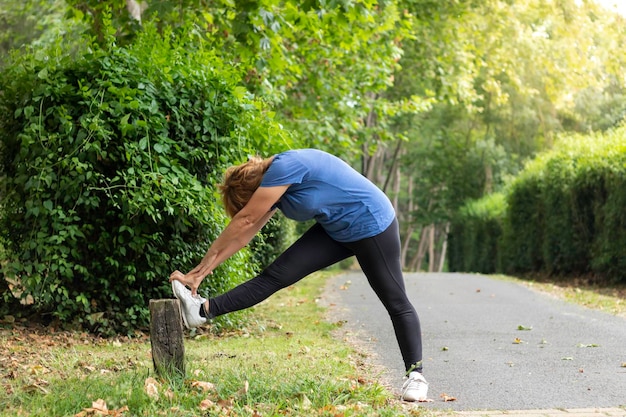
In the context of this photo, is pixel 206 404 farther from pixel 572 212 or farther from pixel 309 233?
pixel 572 212

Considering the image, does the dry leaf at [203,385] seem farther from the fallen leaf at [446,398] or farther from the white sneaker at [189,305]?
the fallen leaf at [446,398]

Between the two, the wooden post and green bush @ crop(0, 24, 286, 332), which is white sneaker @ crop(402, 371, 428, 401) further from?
green bush @ crop(0, 24, 286, 332)

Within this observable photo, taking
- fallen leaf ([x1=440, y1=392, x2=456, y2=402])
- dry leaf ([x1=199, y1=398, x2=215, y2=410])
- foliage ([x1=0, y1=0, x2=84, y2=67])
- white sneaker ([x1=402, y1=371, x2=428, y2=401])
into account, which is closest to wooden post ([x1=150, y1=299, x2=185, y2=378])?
dry leaf ([x1=199, y1=398, x2=215, y2=410])

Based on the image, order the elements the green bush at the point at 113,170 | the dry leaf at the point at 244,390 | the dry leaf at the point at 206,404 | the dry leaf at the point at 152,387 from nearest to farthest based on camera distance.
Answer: the dry leaf at the point at 206,404 → the dry leaf at the point at 152,387 → the dry leaf at the point at 244,390 → the green bush at the point at 113,170

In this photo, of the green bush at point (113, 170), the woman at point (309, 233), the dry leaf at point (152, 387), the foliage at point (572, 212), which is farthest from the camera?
the foliage at point (572, 212)

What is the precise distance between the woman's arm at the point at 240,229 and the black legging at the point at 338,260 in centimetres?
21

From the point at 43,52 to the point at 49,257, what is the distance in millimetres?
2102

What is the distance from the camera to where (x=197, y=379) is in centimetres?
529

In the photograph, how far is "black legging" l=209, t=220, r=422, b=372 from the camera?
512 centimetres

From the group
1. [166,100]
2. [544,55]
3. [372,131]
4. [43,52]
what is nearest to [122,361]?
[166,100]

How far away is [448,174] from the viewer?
3925cm

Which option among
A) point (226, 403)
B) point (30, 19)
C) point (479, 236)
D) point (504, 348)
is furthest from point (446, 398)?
point (479, 236)

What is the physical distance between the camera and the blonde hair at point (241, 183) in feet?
16.7

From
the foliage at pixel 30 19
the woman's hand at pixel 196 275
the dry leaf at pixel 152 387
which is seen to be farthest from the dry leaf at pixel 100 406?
the foliage at pixel 30 19
